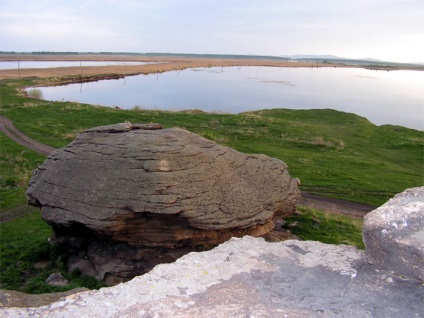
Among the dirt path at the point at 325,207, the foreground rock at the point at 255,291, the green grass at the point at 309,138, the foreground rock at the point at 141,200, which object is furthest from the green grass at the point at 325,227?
the foreground rock at the point at 255,291

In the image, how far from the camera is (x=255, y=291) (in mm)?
8188

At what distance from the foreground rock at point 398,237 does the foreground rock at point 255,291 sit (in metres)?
0.25

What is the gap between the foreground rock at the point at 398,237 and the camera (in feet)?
26.7

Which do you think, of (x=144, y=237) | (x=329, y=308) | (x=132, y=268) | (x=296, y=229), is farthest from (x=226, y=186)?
(x=329, y=308)

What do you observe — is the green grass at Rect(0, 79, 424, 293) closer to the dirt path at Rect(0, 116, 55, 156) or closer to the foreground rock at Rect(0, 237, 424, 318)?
the dirt path at Rect(0, 116, 55, 156)

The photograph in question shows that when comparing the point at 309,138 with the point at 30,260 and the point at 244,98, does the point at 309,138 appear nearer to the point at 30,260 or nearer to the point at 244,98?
the point at 30,260

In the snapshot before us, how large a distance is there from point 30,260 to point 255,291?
13.4 m

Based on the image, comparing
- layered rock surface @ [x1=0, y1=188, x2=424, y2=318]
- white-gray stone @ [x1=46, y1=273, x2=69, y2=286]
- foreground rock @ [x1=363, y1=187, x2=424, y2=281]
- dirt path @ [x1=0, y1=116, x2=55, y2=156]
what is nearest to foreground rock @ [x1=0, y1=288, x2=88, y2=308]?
layered rock surface @ [x1=0, y1=188, x2=424, y2=318]

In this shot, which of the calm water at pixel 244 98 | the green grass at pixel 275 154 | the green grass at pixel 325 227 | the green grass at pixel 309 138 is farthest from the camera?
the calm water at pixel 244 98

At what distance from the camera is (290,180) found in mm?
20906

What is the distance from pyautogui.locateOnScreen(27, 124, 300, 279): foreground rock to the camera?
51.0 ft

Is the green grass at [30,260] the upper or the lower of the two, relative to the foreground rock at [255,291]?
lower

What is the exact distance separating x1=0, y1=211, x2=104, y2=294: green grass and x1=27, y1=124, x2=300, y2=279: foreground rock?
0.72 meters

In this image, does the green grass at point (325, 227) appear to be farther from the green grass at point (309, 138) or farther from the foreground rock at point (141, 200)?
the green grass at point (309, 138)
